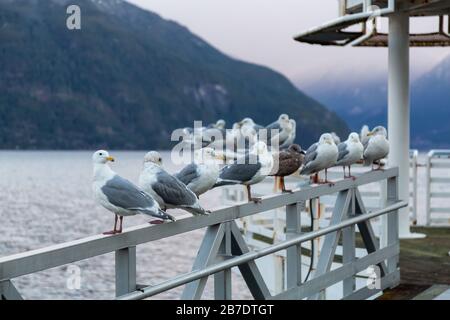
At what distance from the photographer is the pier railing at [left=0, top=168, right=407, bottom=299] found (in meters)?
4.21

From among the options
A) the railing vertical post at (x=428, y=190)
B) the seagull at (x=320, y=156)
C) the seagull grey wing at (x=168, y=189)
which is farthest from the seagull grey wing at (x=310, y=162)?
the railing vertical post at (x=428, y=190)

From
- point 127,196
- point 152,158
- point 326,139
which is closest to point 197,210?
point 152,158

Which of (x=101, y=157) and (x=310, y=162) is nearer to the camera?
(x=101, y=157)

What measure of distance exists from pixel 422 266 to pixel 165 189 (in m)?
6.16

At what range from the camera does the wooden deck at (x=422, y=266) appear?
27.3 feet

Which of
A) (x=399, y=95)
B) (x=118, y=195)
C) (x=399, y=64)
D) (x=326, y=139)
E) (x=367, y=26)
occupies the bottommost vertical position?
(x=118, y=195)

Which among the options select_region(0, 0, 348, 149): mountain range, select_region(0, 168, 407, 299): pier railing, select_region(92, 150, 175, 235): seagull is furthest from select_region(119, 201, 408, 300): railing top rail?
select_region(0, 0, 348, 149): mountain range

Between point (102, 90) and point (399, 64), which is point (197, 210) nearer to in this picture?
point (399, 64)

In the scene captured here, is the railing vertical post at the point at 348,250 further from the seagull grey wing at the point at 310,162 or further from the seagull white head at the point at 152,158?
the seagull white head at the point at 152,158

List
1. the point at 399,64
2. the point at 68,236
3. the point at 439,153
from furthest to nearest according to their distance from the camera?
the point at 68,236
the point at 439,153
the point at 399,64

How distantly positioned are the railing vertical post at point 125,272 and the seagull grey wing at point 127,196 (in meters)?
0.23

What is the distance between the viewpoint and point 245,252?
19.1 feet
